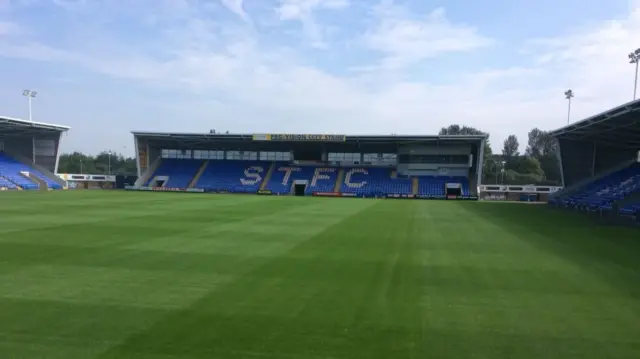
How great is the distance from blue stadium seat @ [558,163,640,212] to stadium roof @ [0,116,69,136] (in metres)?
56.6

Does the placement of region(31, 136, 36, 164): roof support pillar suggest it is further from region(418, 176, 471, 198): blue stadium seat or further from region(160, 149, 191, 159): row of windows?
region(418, 176, 471, 198): blue stadium seat

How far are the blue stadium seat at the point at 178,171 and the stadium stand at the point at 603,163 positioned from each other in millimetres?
47307

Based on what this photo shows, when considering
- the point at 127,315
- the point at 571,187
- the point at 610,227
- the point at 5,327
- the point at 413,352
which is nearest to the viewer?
the point at 413,352

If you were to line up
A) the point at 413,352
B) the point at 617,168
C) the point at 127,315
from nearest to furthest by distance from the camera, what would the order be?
the point at 413,352 → the point at 127,315 → the point at 617,168

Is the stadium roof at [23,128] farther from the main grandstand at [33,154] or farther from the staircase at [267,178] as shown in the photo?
the staircase at [267,178]

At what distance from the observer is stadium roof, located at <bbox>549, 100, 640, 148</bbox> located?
1068 inches

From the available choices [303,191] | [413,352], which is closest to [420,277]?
[413,352]

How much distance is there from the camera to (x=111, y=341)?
5707mm

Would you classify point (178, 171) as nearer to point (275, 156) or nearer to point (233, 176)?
point (233, 176)

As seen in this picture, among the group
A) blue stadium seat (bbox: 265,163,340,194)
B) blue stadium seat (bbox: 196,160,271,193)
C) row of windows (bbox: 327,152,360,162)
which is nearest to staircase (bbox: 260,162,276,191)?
blue stadium seat (bbox: 265,163,340,194)

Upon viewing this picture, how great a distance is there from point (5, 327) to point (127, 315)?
1566 mm

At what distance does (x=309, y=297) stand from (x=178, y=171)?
6119cm

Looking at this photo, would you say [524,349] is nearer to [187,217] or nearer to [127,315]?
[127,315]

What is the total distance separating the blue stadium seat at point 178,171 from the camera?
6284 cm
